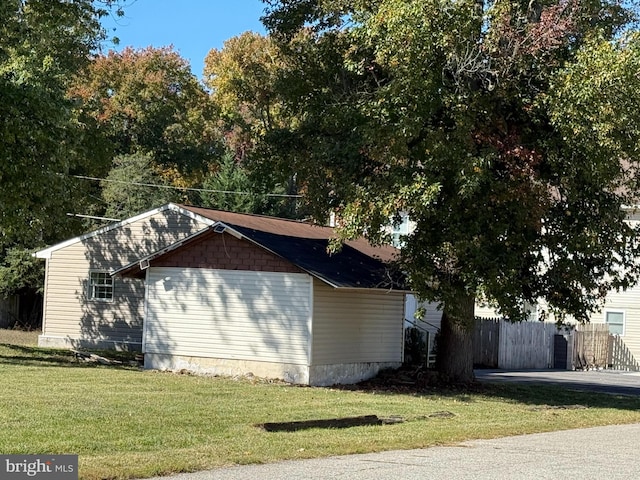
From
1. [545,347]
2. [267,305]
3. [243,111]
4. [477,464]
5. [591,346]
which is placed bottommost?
[477,464]

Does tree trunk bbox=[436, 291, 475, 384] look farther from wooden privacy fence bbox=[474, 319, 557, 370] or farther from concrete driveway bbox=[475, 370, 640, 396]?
wooden privacy fence bbox=[474, 319, 557, 370]

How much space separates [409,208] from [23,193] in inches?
354

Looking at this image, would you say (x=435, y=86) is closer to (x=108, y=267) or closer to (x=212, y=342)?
(x=212, y=342)

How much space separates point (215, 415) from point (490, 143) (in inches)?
352

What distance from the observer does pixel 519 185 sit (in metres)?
20.4

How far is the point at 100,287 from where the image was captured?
32469 millimetres

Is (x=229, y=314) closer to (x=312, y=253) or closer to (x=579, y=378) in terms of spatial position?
(x=312, y=253)

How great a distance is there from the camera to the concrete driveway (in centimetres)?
2767

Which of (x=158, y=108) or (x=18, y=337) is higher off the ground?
(x=158, y=108)

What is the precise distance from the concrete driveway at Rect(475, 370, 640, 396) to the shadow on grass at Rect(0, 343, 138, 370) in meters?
10.8

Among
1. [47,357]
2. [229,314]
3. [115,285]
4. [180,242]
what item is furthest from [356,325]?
[115,285]

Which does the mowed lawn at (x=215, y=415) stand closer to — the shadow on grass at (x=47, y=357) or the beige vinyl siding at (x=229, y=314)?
the shadow on grass at (x=47, y=357)

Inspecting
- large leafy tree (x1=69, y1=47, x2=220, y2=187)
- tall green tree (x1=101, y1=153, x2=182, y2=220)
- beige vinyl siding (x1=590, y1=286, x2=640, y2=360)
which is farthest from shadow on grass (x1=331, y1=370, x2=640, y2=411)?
large leafy tree (x1=69, y1=47, x2=220, y2=187)

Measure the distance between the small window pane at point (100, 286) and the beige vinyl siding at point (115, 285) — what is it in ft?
0.53
